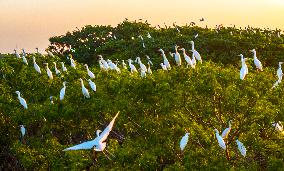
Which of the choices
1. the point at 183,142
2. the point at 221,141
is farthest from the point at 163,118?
the point at 221,141

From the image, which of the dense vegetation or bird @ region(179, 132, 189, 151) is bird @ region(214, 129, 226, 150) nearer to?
the dense vegetation

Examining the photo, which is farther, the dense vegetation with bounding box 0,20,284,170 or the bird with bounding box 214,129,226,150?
the dense vegetation with bounding box 0,20,284,170

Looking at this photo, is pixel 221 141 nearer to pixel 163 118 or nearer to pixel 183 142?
pixel 183 142

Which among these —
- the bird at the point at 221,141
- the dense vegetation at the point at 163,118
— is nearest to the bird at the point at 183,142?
the dense vegetation at the point at 163,118

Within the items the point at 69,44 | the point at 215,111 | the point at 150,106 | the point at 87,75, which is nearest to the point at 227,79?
the point at 215,111

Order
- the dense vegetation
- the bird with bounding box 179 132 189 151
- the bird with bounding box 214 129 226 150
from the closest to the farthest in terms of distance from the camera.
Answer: the bird with bounding box 214 129 226 150, the bird with bounding box 179 132 189 151, the dense vegetation

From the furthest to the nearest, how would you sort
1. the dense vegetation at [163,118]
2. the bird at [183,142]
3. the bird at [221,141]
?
the dense vegetation at [163,118] < the bird at [183,142] < the bird at [221,141]

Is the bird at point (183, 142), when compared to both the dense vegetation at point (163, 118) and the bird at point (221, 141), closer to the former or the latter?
the dense vegetation at point (163, 118)

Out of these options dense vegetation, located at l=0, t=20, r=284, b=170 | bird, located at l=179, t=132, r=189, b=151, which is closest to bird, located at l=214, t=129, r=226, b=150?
dense vegetation, located at l=0, t=20, r=284, b=170

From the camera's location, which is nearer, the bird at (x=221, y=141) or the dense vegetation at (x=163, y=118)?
the bird at (x=221, y=141)

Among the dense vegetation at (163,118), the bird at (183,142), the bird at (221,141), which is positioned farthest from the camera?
the dense vegetation at (163,118)

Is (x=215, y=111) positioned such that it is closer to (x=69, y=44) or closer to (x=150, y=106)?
(x=150, y=106)

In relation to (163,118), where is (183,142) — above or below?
above

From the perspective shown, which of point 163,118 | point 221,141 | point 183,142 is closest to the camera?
point 221,141
